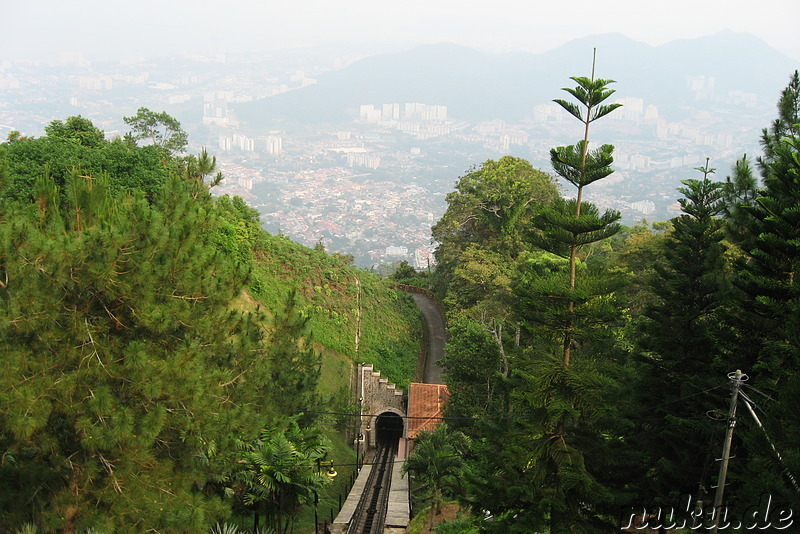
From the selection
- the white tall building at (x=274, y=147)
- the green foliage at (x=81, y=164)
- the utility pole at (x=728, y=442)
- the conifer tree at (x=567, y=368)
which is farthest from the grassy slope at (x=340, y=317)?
the white tall building at (x=274, y=147)

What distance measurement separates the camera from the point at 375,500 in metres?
15.3

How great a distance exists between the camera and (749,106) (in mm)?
171875

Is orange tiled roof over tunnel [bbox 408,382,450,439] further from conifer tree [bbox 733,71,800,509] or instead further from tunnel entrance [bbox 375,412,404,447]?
conifer tree [bbox 733,71,800,509]

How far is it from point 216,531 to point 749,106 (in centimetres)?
19948

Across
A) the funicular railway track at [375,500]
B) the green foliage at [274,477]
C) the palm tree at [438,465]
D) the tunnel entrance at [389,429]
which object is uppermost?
the green foliage at [274,477]

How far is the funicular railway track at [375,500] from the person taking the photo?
13.0 m

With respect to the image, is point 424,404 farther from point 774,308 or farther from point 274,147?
point 274,147

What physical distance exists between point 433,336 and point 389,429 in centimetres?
564

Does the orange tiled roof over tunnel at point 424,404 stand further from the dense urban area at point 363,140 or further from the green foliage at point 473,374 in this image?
the dense urban area at point 363,140

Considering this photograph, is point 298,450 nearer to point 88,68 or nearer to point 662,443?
point 662,443

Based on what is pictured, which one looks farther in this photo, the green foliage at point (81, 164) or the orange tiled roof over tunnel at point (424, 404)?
the orange tiled roof over tunnel at point (424, 404)

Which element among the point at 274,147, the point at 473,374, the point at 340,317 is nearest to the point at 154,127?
the point at 340,317

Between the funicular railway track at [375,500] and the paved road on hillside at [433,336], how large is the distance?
12.6 feet

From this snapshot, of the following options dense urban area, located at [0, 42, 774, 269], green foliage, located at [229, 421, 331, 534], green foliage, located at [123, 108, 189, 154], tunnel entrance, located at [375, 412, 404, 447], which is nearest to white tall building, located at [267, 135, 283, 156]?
dense urban area, located at [0, 42, 774, 269]
